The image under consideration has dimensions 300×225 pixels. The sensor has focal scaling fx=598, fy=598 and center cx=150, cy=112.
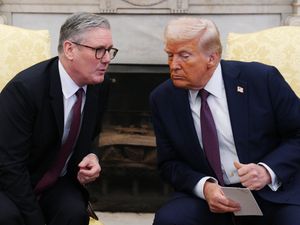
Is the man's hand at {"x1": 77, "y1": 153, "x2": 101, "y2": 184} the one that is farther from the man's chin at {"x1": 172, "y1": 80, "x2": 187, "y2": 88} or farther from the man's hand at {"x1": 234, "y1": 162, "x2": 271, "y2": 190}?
the man's hand at {"x1": 234, "y1": 162, "x2": 271, "y2": 190}

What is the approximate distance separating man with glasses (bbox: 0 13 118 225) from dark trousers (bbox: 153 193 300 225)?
32 cm

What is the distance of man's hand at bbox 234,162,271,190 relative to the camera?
2.16 meters

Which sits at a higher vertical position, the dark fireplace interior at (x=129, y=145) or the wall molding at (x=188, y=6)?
the wall molding at (x=188, y=6)

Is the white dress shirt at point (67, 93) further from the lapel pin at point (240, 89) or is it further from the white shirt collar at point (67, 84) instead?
the lapel pin at point (240, 89)

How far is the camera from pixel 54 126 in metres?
2.32

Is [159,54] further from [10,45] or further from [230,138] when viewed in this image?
[230,138]

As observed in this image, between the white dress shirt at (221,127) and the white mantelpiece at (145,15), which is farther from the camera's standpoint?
the white mantelpiece at (145,15)

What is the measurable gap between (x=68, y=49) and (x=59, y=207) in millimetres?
610

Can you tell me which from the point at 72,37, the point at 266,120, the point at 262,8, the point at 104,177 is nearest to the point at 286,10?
the point at 262,8

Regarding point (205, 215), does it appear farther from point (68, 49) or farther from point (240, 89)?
point (68, 49)

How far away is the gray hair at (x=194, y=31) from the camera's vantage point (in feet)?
7.19

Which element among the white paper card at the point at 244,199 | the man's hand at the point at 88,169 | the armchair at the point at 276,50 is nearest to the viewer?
the white paper card at the point at 244,199

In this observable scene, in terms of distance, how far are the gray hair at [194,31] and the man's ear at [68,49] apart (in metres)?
0.37

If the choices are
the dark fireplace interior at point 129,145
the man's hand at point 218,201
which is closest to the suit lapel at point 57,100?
the man's hand at point 218,201
